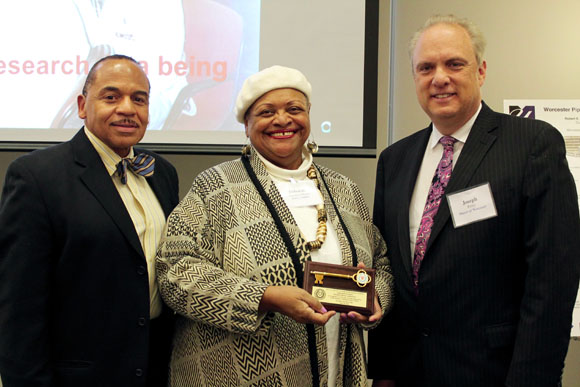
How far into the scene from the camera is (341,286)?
1.74 m

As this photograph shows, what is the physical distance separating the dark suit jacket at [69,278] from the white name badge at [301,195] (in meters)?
0.58

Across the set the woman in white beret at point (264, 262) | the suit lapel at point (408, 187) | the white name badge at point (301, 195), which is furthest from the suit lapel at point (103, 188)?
the suit lapel at point (408, 187)

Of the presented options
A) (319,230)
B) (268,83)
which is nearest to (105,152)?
(268,83)

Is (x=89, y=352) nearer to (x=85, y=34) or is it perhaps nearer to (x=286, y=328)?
(x=286, y=328)

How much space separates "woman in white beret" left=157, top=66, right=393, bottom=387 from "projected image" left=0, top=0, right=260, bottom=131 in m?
1.33

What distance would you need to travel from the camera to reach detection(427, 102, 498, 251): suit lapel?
6.09 ft

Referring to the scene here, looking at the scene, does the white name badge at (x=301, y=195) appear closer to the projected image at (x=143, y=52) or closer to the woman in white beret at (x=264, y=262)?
the woman in white beret at (x=264, y=262)

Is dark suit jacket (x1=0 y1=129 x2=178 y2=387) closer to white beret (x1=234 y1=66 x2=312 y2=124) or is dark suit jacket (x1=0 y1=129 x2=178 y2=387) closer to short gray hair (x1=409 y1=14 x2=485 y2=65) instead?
white beret (x1=234 y1=66 x2=312 y2=124)

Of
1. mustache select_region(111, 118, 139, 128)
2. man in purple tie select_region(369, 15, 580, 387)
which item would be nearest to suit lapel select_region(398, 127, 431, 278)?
man in purple tie select_region(369, 15, 580, 387)

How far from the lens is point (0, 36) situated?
327 cm

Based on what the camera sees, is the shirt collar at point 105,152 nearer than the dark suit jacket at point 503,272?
No

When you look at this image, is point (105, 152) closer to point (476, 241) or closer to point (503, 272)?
point (476, 241)

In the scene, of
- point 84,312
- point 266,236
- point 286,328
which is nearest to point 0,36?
point 84,312

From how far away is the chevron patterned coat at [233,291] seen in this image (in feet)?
5.65
